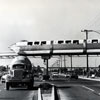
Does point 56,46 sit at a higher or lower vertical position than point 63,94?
higher

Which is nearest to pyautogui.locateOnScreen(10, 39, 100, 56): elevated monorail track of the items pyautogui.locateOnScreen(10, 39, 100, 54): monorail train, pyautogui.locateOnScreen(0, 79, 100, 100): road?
pyautogui.locateOnScreen(10, 39, 100, 54): monorail train

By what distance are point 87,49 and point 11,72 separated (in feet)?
155

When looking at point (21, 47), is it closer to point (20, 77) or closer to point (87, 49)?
point (87, 49)

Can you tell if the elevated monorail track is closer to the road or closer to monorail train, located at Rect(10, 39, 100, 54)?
monorail train, located at Rect(10, 39, 100, 54)

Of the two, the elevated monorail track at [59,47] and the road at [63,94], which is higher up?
the elevated monorail track at [59,47]

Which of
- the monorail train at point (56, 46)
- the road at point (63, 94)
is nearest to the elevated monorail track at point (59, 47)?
the monorail train at point (56, 46)

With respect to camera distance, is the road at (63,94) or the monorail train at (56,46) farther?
the monorail train at (56,46)

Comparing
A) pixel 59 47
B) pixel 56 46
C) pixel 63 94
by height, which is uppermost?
pixel 56 46

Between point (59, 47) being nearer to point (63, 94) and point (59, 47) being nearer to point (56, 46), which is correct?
point (56, 46)

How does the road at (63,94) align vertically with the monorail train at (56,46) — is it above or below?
below

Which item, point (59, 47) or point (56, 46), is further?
point (56, 46)

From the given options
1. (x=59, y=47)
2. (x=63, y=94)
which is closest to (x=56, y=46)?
(x=59, y=47)

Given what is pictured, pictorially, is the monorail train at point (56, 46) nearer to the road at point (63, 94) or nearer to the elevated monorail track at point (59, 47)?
the elevated monorail track at point (59, 47)

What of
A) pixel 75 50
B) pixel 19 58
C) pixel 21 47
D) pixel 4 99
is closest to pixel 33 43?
pixel 21 47
